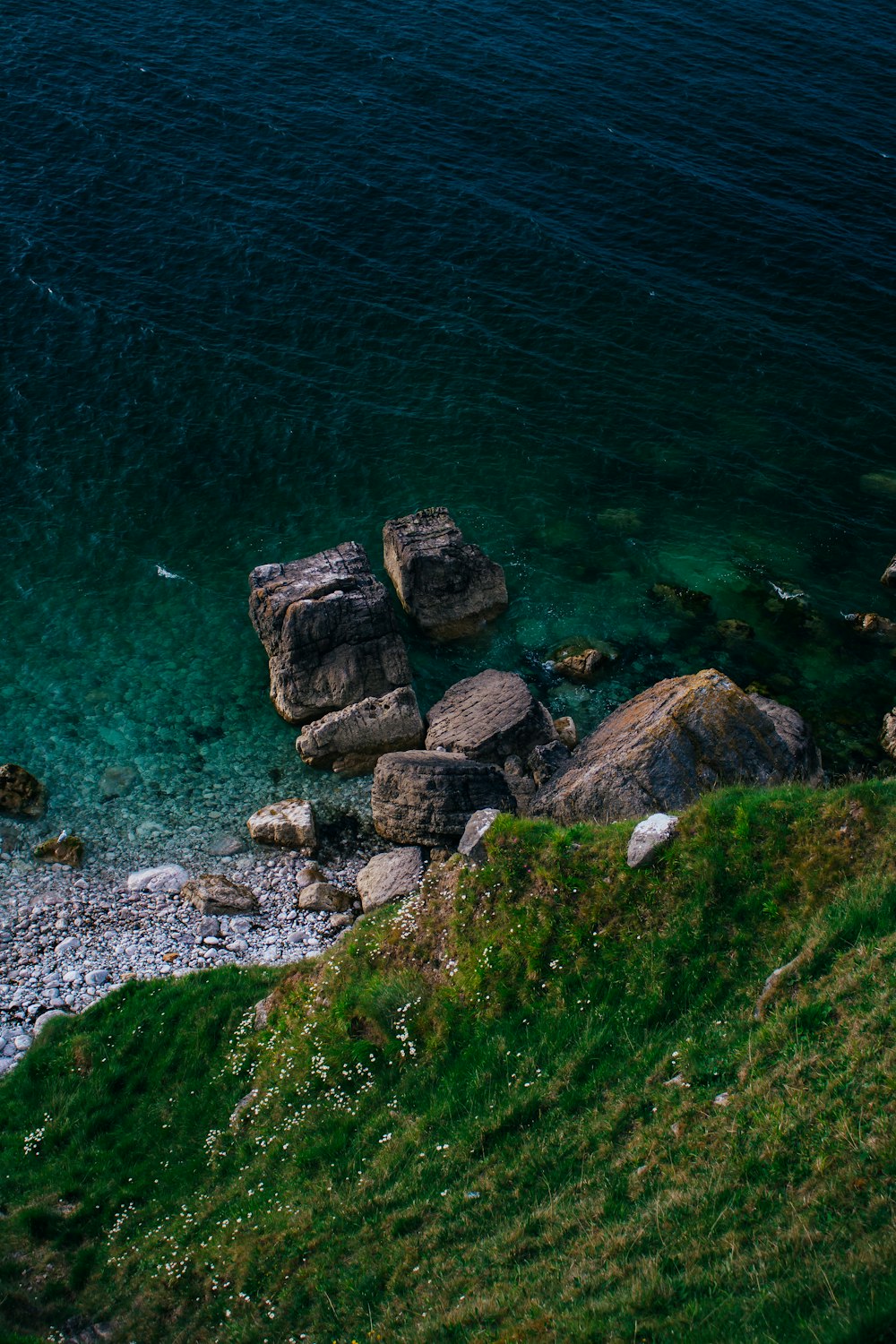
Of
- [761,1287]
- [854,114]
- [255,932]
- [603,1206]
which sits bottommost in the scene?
[255,932]

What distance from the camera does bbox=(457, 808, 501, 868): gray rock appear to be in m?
30.1

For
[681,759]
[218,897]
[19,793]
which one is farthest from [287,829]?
[681,759]

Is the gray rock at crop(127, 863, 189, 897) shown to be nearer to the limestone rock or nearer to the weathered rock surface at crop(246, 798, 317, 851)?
the weathered rock surface at crop(246, 798, 317, 851)

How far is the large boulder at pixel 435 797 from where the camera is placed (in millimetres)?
39688

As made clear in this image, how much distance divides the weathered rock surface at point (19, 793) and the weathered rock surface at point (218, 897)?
7.74 metres

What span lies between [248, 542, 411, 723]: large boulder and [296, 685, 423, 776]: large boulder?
1.89 metres

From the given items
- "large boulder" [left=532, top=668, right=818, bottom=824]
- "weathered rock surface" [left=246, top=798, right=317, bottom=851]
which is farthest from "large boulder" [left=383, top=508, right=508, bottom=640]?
"large boulder" [left=532, top=668, right=818, bottom=824]

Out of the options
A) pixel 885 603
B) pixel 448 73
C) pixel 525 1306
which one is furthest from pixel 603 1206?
pixel 448 73

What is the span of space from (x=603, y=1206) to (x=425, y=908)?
10.7m

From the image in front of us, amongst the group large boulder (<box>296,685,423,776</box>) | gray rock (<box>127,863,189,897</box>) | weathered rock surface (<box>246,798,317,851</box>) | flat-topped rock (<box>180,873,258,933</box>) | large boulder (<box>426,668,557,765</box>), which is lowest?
gray rock (<box>127,863,189,897</box>)

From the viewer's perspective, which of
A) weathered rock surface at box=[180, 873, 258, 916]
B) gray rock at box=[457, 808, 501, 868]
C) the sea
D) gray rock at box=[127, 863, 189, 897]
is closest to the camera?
gray rock at box=[457, 808, 501, 868]

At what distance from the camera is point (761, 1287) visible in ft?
56.1

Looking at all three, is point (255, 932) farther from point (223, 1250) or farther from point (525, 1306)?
point (525, 1306)

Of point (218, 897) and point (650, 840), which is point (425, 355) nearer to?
point (218, 897)
